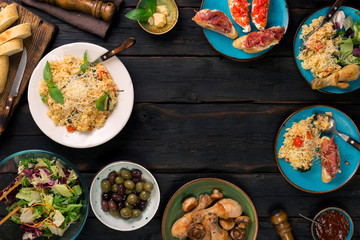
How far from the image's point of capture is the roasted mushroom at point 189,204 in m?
2.29

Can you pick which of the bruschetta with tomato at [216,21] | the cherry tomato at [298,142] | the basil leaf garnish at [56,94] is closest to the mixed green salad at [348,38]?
the cherry tomato at [298,142]

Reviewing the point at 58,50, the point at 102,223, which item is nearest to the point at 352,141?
the point at 102,223

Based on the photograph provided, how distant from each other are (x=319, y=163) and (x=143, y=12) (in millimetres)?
1638

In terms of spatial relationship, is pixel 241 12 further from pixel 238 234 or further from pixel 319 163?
pixel 238 234

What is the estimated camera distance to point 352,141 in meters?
2.28

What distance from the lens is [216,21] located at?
87.2 inches

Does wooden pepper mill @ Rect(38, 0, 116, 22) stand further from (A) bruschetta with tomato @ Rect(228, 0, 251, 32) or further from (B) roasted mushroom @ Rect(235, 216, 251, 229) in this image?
(B) roasted mushroom @ Rect(235, 216, 251, 229)

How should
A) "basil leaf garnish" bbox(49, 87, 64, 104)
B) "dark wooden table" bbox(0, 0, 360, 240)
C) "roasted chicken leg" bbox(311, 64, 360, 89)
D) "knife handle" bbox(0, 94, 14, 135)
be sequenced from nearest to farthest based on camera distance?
"basil leaf garnish" bbox(49, 87, 64, 104)
"roasted chicken leg" bbox(311, 64, 360, 89)
"knife handle" bbox(0, 94, 14, 135)
"dark wooden table" bbox(0, 0, 360, 240)

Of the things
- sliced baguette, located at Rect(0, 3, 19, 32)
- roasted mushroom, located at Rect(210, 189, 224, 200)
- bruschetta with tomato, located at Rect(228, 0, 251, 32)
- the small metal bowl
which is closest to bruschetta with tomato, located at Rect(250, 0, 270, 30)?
bruschetta with tomato, located at Rect(228, 0, 251, 32)

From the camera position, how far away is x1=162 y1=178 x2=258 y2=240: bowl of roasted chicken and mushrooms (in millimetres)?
2285

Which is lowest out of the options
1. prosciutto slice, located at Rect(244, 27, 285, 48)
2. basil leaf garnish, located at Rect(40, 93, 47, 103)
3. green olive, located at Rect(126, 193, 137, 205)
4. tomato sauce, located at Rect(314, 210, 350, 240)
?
tomato sauce, located at Rect(314, 210, 350, 240)

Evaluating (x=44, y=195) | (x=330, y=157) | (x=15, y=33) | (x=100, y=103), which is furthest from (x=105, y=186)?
(x=330, y=157)

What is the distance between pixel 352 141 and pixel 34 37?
93.4 inches

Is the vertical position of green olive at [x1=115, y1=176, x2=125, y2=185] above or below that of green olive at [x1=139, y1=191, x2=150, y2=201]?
above
